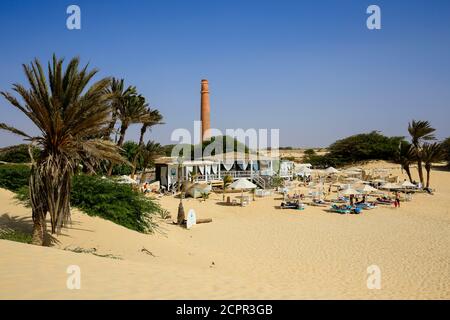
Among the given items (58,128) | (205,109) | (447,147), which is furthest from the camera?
(447,147)

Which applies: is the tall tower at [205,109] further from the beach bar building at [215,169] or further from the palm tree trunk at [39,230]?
the palm tree trunk at [39,230]

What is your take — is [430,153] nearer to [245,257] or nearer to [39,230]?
[245,257]

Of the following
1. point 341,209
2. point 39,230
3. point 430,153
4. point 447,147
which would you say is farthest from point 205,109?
point 39,230

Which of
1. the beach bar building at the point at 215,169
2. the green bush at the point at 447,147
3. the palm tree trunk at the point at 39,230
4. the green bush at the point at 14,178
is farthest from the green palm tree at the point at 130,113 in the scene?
the green bush at the point at 447,147

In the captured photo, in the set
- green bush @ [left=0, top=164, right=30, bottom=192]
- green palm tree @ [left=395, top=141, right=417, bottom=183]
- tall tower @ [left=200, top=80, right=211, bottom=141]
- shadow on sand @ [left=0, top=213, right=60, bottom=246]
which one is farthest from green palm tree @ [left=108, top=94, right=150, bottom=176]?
tall tower @ [left=200, top=80, right=211, bottom=141]

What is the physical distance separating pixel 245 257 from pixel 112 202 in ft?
20.3

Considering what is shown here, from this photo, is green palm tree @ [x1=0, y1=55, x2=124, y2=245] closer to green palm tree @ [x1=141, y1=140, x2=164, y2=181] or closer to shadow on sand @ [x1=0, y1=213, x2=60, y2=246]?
shadow on sand @ [x1=0, y1=213, x2=60, y2=246]

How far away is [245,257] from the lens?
1131cm

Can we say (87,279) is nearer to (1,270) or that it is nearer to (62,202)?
(1,270)

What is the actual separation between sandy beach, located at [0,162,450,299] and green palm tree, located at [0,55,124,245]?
50.9 inches
